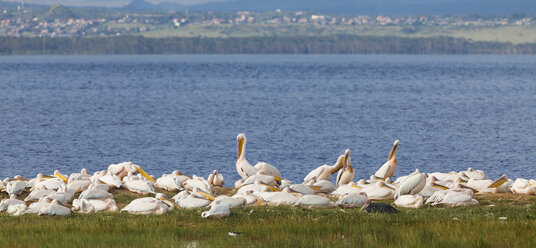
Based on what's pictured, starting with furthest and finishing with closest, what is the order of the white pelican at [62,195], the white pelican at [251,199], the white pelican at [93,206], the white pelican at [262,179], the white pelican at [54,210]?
the white pelican at [262,179] < the white pelican at [251,199] < the white pelican at [62,195] < the white pelican at [93,206] < the white pelican at [54,210]

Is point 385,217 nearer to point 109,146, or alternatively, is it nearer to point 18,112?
point 109,146

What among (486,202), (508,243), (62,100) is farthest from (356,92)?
(508,243)

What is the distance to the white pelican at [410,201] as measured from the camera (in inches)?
745

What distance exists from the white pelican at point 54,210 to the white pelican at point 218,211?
2.99m

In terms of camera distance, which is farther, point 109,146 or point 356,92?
point 356,92

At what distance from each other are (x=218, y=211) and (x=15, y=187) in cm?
717

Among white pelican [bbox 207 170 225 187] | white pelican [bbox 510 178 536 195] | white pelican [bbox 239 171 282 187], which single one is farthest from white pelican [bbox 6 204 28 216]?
white pelican [bbox 510 178 536 195]

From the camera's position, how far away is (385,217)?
16406 millimetres

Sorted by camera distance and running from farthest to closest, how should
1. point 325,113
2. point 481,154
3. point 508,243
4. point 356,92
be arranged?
point 356,92
point 325,113
point 481,154
point 508,243

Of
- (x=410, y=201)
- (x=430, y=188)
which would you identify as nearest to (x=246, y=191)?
(x=410, y=201)

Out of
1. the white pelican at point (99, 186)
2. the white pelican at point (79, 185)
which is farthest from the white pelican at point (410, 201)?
the white pelican at point (79, 185)

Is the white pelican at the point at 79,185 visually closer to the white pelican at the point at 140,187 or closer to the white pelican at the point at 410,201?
the white pelican at the point at 140,187

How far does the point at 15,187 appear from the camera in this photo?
21.2 meters

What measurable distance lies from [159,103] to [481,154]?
133ft
